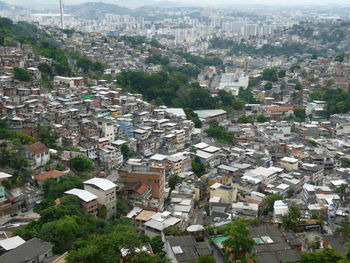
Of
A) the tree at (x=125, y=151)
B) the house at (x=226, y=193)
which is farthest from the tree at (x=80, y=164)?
the house at (x=226, y=193)

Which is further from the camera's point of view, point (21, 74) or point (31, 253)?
point (21, 74)

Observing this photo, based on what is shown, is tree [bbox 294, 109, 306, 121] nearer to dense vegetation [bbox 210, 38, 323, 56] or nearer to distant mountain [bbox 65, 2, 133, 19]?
dense vegetation [bbox 210, 38, 323, 56]

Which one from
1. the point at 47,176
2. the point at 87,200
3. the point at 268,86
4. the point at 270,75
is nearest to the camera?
the point at 87,200

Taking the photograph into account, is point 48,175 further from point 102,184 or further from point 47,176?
point 102,184

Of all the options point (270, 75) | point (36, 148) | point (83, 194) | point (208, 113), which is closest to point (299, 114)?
point (208, 113)

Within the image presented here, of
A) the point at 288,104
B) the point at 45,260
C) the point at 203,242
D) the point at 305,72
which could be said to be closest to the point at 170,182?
the point at 203,242

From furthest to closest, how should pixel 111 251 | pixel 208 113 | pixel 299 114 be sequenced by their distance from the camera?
pixel 299 114
pixel 208 113
pixel 111 251

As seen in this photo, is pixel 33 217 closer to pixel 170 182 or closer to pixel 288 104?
pixel 170 182

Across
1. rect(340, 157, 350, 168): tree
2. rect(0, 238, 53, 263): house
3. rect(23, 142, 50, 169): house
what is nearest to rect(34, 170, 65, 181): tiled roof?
rect(23, 142, 50, 169): house
